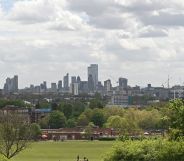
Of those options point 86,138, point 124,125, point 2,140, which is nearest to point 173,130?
point 2,140

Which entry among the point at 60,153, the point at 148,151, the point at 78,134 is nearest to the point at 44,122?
the point at 78,134

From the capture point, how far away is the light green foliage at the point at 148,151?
32.2m

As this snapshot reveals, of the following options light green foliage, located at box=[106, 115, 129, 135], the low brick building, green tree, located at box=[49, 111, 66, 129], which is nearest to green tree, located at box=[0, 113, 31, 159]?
light green foliage, located at box=[106, 115, 129, 135]

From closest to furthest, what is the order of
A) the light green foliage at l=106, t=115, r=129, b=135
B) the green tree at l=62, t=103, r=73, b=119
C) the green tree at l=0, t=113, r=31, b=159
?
the green tree at l=0, t=113, r=31, b=159, the light green foliage at l=106, t=115, r=129, b=135, the green tree at l=62, t=103, r=73, b=119

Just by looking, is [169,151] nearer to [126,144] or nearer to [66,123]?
[126,144]

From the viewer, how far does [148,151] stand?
3341 cm

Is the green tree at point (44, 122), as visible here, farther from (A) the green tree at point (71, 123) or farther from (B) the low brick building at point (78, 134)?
(B) the low brick building at point (78, 134)

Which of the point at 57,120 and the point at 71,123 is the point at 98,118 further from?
the point at 57,120

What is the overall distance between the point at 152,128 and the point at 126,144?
11579cm

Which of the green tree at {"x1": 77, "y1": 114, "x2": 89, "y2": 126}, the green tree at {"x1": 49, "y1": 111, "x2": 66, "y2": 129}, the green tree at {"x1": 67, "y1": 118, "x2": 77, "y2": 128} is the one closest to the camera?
the green tree at {"x1": 77, "y1": 114, "x2": 89, "y2": 126}

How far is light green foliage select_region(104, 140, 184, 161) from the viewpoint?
106 ft

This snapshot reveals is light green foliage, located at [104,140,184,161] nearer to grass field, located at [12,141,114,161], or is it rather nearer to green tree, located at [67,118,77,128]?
grass field, located at [12,141,114,161]

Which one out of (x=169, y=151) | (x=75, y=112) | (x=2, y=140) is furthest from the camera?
(x=75, y=112)

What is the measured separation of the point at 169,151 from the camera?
32.3 metres
